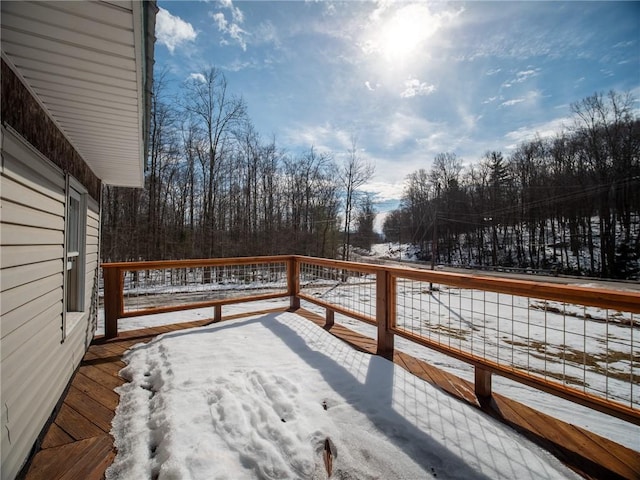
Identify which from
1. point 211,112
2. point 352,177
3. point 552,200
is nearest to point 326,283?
point 211,112

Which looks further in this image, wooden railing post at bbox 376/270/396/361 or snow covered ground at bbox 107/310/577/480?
wooden railing post at bbox 376/270/396/361

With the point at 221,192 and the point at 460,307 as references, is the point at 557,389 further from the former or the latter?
the point at 221,192

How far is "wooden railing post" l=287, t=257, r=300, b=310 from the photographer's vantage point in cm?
460

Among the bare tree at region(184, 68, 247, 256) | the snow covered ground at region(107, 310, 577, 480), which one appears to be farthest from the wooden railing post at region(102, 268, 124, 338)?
the bare tree at region(184, 68, 247, 256)

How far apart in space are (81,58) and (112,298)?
292 cm

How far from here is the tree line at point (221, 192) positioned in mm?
12023

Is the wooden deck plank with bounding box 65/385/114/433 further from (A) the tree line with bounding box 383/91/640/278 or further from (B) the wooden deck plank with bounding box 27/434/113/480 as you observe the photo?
(A) the tree line with bounding box 383/91/640/278

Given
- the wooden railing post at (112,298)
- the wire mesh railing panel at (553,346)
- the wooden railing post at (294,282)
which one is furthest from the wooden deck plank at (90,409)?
the wooden railing post at (294,282)

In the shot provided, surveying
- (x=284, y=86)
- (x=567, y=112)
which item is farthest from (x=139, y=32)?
(x=567, y=112)

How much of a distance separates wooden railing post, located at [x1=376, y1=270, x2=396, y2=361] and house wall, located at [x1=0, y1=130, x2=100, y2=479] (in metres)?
→ 2.66

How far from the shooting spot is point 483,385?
2141mm

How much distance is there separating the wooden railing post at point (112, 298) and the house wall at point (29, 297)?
43.5 inches

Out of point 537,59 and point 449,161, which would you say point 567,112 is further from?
point 537,59

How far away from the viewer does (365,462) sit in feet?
4.86
